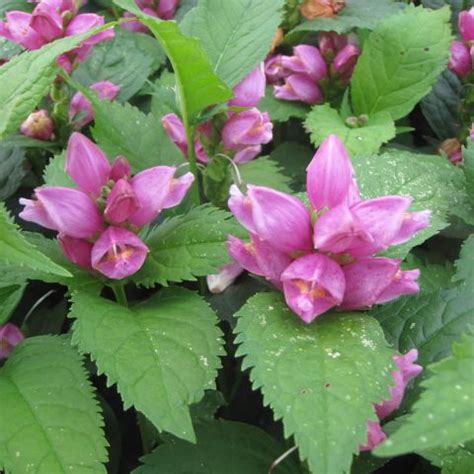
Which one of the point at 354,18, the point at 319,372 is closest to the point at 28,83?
the point at 319,372

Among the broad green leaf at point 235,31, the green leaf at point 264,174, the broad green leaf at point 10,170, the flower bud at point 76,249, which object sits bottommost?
the green leaf at point 264,174

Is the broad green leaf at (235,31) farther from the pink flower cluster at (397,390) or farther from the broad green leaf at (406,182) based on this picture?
the pink flower cluster at (397,390)

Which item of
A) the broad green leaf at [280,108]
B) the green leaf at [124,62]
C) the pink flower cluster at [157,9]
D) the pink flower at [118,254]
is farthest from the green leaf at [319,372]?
the pink flower cluster at [157,9]

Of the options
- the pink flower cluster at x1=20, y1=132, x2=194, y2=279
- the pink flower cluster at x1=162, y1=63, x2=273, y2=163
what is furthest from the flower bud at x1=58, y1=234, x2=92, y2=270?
the pink flower cluster at x1=162, y1=63, x2=273, y2=163

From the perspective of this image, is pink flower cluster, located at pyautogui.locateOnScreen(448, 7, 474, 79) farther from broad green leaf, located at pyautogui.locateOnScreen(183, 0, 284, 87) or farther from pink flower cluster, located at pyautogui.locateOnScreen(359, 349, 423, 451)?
pink flower cluster, located at pyautogui.locateOnScreen(359, 349, 423, 451)

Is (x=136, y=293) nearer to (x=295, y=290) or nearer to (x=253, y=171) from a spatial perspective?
(x=253, y=171)

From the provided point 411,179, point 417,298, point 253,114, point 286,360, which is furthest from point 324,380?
point 253,114
